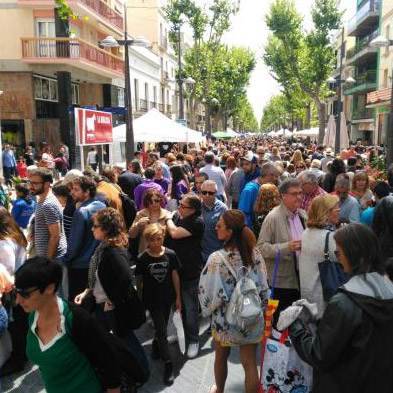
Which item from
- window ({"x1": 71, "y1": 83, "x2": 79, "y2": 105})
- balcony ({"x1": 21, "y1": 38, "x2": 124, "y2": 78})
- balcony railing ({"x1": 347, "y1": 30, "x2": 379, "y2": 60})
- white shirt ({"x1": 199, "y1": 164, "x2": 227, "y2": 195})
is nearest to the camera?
white shirt ({"x1": 199, "y1": 164, "x2": 227, "y2": 195})

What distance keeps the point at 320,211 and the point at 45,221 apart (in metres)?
2.65

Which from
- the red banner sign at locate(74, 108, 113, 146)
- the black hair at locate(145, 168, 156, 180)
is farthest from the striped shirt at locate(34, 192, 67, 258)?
the red banner sign at locate(74, 108, 113, 146)

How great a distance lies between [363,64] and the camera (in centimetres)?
4853

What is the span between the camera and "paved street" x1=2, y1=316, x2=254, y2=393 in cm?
403

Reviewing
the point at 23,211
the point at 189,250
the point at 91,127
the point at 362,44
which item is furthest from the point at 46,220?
the point at 362,44

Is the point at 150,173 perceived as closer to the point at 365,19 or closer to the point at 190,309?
the point at 190,309

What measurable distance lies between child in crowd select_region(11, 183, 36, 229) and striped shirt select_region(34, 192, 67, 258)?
1620 mm

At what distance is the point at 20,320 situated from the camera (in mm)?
4512

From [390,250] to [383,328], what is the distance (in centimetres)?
231

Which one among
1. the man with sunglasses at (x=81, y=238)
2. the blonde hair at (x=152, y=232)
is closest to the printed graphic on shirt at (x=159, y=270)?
the blonde hair at (x=152, y=232)

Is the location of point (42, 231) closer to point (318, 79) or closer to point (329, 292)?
point (329, 292)

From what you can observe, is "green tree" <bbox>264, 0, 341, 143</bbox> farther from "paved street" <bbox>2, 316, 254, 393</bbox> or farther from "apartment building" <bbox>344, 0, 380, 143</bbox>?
"paved street" <bbox>2, 316, 254, 393</bbox>

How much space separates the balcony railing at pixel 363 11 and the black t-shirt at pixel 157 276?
141 feet

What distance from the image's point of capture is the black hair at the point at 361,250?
223 centimetres
